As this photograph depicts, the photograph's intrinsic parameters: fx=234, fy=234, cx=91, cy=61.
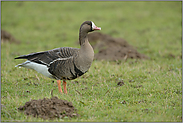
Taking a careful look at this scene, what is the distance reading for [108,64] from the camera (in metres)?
11.1

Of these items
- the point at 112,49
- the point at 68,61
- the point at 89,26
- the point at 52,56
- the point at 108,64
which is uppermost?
the point at 89,26

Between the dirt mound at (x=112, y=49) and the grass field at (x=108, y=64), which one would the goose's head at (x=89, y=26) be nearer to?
the grass field at (x=108, y=64)

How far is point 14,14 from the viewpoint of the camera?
976 inches

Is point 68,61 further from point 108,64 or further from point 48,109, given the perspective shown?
point 108,64

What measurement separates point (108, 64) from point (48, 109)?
5.60 m

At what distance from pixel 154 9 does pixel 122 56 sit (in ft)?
47.1

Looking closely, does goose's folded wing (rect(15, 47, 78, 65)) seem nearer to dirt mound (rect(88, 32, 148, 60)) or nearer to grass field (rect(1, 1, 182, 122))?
grass field (rect(1, 1, 182, 122))

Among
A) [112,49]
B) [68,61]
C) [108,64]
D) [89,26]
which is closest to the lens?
[68,61]

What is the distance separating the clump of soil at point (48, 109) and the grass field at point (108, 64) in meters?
0.20

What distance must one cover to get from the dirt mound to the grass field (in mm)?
648

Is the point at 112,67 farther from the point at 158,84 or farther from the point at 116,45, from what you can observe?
the point at 116,45

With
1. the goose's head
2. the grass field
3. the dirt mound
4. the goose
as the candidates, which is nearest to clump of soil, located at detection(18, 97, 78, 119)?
the grass field

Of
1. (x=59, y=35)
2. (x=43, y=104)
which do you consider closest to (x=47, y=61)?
(x=43, y=104)

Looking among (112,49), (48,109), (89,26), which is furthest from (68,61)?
(112,49)
